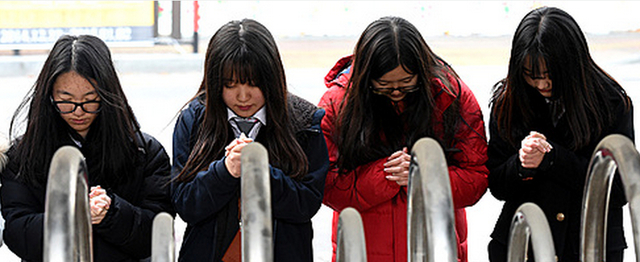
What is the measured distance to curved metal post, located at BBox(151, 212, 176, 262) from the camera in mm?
1256

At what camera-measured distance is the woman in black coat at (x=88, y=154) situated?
203cm

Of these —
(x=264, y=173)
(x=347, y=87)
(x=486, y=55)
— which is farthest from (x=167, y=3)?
(x=264, y=173)

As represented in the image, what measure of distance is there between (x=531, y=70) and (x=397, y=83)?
11.5 inches

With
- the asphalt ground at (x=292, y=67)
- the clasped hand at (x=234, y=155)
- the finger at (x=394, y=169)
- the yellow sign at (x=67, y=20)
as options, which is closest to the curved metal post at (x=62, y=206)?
the clasped hand at (x=234, y=155)

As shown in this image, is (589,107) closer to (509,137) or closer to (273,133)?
(509,137)

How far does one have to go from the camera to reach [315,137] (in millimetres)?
2133

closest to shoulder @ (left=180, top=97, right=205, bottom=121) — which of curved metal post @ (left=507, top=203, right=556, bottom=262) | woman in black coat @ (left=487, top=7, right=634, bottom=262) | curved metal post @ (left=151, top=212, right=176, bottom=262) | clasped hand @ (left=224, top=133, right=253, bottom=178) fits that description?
clasped hand @ (left=224, top=133, right=253, bottom=178)

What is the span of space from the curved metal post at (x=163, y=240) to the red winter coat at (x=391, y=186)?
98 cm

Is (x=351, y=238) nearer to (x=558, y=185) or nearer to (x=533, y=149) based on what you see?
(x=533, y=149)

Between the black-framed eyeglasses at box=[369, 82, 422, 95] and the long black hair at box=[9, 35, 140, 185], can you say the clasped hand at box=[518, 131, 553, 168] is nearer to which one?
the black-framed eyeglasses at box=[369, 82, 422, 95]

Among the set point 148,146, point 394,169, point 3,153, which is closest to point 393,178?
point 394,169

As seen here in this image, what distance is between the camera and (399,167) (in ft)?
6.97

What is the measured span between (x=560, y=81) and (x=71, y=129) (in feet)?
3.49

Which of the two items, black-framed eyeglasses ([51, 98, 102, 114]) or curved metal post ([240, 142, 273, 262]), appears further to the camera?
black-framed eyeglasses ([51, 98, 102, 114])
